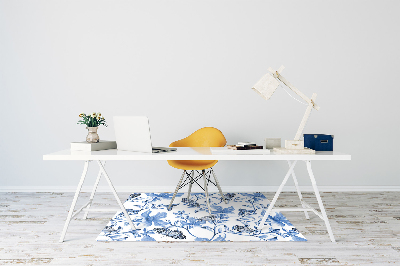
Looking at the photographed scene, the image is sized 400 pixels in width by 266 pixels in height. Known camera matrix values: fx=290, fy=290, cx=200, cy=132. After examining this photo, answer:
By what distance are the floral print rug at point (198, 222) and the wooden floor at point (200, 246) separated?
0.28 feet

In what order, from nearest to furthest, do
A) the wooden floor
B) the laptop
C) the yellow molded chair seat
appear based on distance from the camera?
1. the wooden floor
2. the laptop
3. the yellow molded chair seat

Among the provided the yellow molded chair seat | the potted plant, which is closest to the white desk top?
the potted plant

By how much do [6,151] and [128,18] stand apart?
7.26 ft

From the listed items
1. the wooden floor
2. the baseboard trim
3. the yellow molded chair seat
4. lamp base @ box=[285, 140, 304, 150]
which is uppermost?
lamp base @ box=[285, 140, 304, 150]

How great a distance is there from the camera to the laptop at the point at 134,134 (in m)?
1.96

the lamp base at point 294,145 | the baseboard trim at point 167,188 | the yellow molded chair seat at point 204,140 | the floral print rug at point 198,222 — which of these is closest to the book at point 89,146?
the floral print rug at point 198,222

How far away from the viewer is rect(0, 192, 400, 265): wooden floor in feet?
5.91

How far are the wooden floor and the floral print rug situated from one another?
0.28ft

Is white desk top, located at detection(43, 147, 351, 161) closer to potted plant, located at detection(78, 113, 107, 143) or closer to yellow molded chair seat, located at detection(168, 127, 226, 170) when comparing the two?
potted plant, located at detection(78, 113, 107, 143)

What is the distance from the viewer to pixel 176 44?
353cm

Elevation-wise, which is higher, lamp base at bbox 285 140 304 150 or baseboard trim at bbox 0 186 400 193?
lamp base at bbox 285 140 304 150

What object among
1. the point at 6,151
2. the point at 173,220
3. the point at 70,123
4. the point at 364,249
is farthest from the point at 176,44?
the point at 364,249

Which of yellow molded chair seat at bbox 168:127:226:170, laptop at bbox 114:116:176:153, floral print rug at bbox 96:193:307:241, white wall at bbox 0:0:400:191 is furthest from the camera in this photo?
white wall at bbox 0:0:400:191

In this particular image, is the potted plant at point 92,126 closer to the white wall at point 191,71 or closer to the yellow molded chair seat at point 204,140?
the yellow molded chair seat at point 204,140
